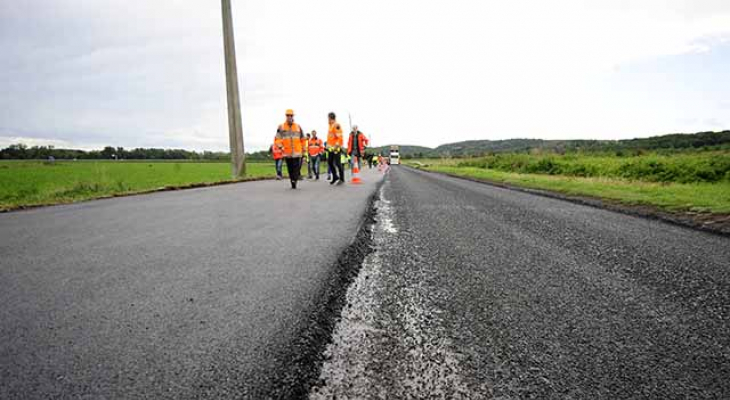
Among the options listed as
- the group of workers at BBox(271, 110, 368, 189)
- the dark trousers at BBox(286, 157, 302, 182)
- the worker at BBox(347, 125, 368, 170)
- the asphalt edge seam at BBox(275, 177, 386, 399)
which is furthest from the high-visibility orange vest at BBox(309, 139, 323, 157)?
the asphalt edge seam at BBox(275, 177, 386, 399)

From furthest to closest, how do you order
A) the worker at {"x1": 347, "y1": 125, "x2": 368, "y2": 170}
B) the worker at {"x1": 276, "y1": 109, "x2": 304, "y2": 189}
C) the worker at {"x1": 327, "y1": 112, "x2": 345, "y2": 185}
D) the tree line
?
the tree line → the worker at {"x1": 347, "y1": 125, "x2": 368, "y2": 170} → the worker at {"x1": 327, "y1": 112, "x2": 345, "y2": 185} → the worker at {"x1": 276, "y1": 109, "x2": 304, "y2": 189}

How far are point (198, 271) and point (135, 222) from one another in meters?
2.76

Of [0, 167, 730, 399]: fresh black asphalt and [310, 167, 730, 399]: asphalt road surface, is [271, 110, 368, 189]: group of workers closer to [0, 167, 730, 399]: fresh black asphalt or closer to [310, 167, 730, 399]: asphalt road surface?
[0, 167, 730, 399]: fresh black asphalt

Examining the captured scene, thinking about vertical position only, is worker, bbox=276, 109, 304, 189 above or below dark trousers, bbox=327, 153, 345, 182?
above

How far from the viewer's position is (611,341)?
4.71ft

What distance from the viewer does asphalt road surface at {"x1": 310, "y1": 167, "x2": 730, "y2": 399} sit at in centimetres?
115

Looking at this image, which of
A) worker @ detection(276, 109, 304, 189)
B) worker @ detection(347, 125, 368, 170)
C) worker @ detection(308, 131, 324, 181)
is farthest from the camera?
worker @ detection(308, 131, 324, 181)

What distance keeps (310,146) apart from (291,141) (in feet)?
20.2

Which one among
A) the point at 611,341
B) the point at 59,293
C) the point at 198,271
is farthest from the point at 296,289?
the point at 611,341

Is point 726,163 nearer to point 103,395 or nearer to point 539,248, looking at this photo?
point 539,248

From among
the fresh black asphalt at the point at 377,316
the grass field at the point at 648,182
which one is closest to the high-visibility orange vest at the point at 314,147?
the grass field at the point at 648,182

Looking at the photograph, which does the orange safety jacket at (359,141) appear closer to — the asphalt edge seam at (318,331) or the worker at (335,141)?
the worker at (335,141)

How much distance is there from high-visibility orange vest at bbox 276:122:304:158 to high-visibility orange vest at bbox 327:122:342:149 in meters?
1.92

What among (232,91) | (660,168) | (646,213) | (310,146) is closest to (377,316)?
(646,213)
